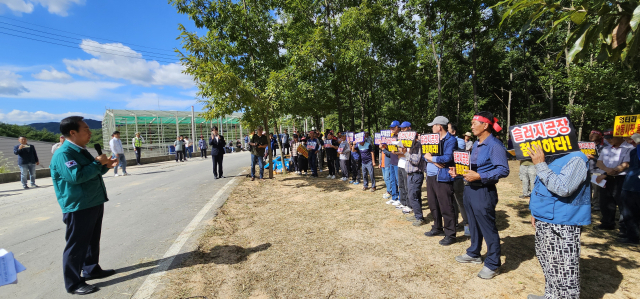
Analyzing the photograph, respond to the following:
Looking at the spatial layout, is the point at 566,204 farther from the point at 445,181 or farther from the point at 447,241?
the point at 447,241

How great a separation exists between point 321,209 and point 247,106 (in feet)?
13.8

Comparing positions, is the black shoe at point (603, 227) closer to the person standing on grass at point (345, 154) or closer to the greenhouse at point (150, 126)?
the person standing on grass at point (345, 154)

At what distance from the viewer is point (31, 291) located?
3256mm

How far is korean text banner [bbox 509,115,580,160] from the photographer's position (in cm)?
258

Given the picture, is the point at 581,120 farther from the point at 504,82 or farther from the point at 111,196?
the point at 111,196

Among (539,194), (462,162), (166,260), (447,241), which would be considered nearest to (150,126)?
(166,260)

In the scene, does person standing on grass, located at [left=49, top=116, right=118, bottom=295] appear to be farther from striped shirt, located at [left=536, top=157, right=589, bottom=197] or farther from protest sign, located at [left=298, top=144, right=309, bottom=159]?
protest sign, located at [left=298, top=144, right=309, bottom=159]

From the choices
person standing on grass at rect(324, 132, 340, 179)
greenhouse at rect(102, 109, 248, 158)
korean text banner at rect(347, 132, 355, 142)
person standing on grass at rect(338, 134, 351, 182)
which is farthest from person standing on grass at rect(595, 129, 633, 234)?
greenhouse at rect(102, 109, 248, 158)

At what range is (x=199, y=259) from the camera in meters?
3.97

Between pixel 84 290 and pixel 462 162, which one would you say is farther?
pixel 462 162

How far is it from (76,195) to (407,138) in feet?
17.0

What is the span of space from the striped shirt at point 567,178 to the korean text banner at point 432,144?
6.32 feet

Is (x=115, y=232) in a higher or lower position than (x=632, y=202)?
lower

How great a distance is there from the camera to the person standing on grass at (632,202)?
14.5 ft
